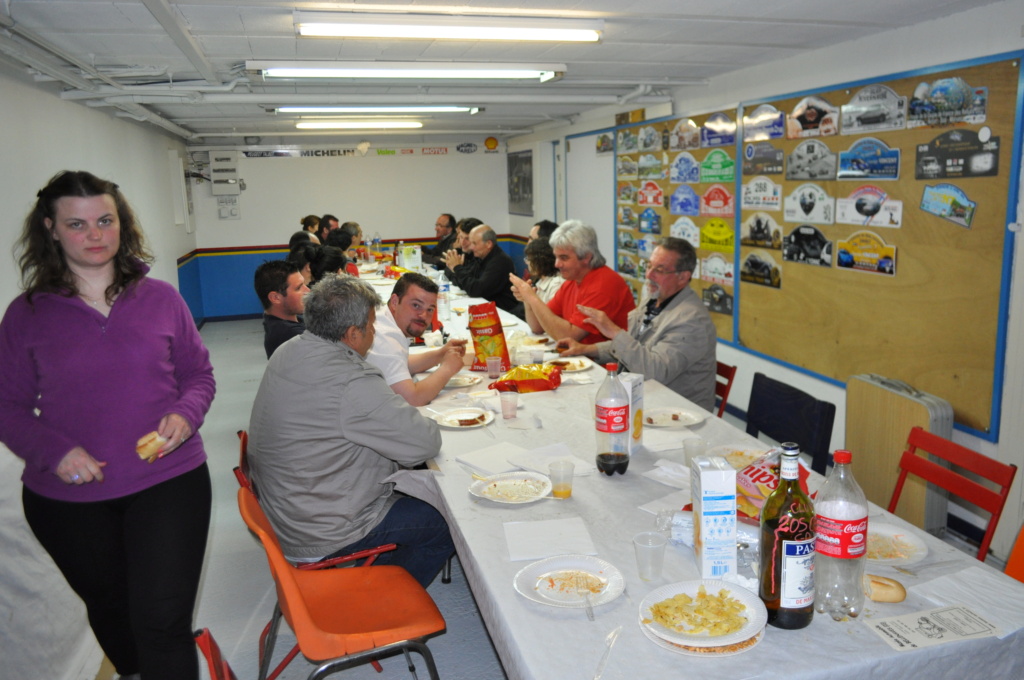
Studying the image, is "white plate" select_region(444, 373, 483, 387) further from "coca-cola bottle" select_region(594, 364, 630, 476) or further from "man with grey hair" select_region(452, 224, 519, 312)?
"man with grey hair" select_region(452, 224, 519, 312)

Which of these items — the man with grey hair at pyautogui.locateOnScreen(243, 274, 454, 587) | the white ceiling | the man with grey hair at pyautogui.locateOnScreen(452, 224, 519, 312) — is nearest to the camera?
the man with grey hair at pyautogui.locateOnScreen(243, 274, 454, 587)

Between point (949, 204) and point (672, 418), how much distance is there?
1977 mm

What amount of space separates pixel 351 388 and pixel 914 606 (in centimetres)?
162

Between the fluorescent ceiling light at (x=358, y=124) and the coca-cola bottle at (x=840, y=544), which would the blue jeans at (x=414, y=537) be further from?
the fluorescent ceiling light at (x=358, y=124)

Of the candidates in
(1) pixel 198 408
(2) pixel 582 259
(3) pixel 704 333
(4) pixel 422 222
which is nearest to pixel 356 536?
(1) pixel 198 408

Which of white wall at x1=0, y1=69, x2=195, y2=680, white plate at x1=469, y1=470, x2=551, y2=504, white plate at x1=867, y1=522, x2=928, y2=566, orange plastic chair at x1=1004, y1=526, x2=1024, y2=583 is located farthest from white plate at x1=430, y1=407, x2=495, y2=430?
orange plastic chair at x1=1004, y1=526, x2=1024, y2=583

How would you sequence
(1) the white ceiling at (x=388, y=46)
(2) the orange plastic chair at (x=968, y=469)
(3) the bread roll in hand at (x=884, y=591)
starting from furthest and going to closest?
(1) the white ceiling at (x=388, y=46) → (2) the orange plastic chair at (x=968, y=469) → (3) the bread roll in hand at (x=884, y=591)

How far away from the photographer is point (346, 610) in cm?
214

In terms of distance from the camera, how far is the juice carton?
1593mm

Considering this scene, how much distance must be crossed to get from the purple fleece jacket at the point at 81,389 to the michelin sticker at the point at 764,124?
13.8ft

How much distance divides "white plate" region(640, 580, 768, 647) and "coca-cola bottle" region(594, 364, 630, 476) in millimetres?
683

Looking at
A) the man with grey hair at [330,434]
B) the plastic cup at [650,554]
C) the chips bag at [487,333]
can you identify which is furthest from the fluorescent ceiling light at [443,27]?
the plastic cup at [650,554]

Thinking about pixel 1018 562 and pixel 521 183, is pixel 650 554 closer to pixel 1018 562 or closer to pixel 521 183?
pixel 1018 562

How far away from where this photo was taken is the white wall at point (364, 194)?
1091 cm
